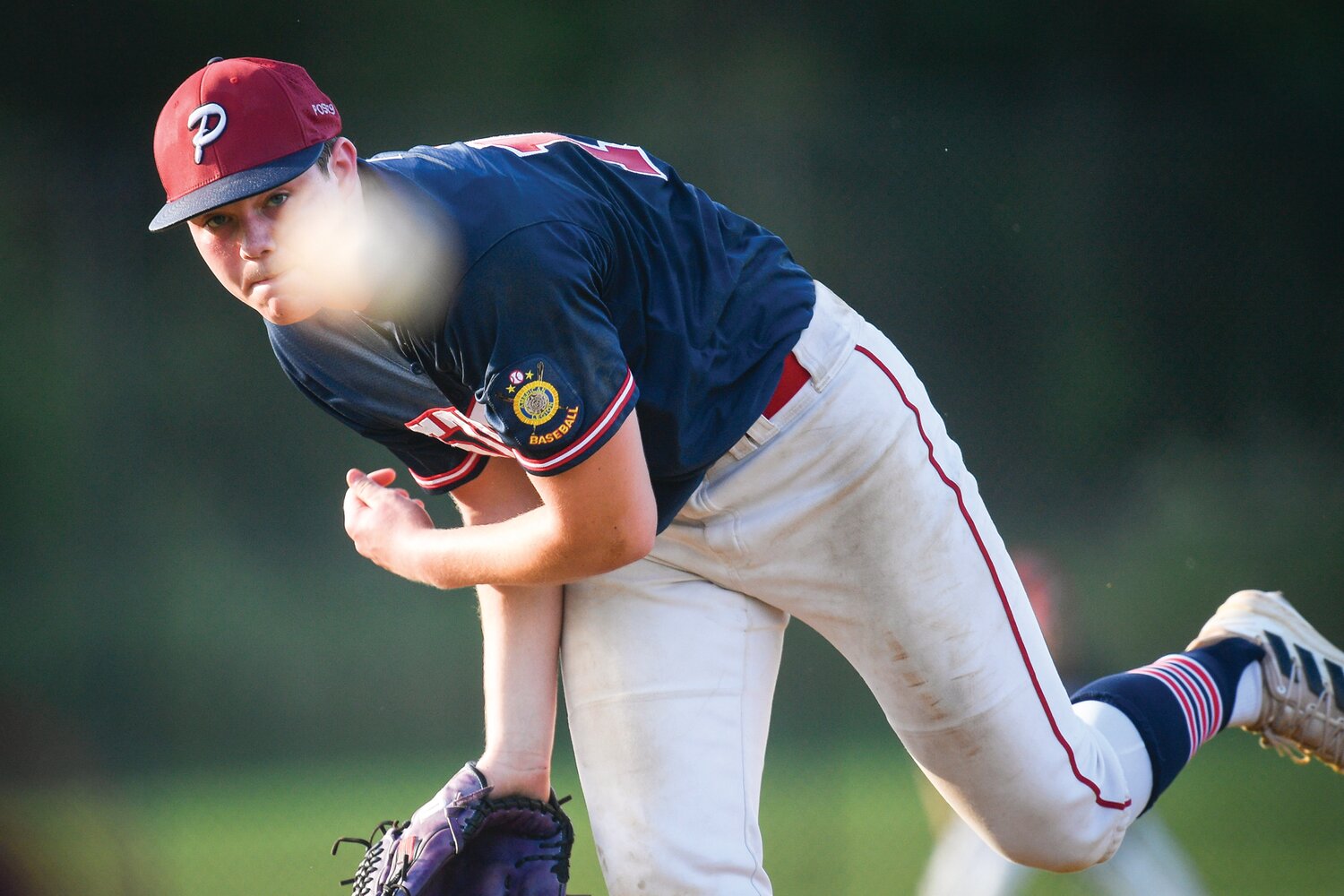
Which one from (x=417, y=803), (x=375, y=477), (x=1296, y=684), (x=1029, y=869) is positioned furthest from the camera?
(x=417, y=803)

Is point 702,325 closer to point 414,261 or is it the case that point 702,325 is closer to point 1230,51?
point 414,261

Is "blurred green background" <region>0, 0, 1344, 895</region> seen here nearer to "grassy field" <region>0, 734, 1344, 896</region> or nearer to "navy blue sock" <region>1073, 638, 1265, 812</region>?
"grassy field" <region>0, 734, 1344, 896</region>

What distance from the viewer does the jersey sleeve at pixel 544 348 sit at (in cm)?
134

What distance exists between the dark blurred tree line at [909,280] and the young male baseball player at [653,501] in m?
1.99

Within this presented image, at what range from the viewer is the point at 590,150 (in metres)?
1.65

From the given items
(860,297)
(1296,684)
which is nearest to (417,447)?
(1296,684)

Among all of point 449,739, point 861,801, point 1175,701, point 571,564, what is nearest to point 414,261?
point 571,564

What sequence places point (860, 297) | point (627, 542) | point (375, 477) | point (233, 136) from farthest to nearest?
point (860, 297) < point (375, 477) < point (627, 542) < point (233, 136)

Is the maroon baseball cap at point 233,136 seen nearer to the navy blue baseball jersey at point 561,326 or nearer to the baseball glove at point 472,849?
the navy blue baseball jersey at point 561,326

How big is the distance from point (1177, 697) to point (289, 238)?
1521 millimetres

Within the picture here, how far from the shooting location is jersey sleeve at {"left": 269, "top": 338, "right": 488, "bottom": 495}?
174cm

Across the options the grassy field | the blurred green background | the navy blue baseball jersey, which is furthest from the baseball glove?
the blurred green background

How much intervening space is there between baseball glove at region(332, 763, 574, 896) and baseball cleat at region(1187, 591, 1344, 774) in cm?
122

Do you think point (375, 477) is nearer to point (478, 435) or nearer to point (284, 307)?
point (478, 435)
